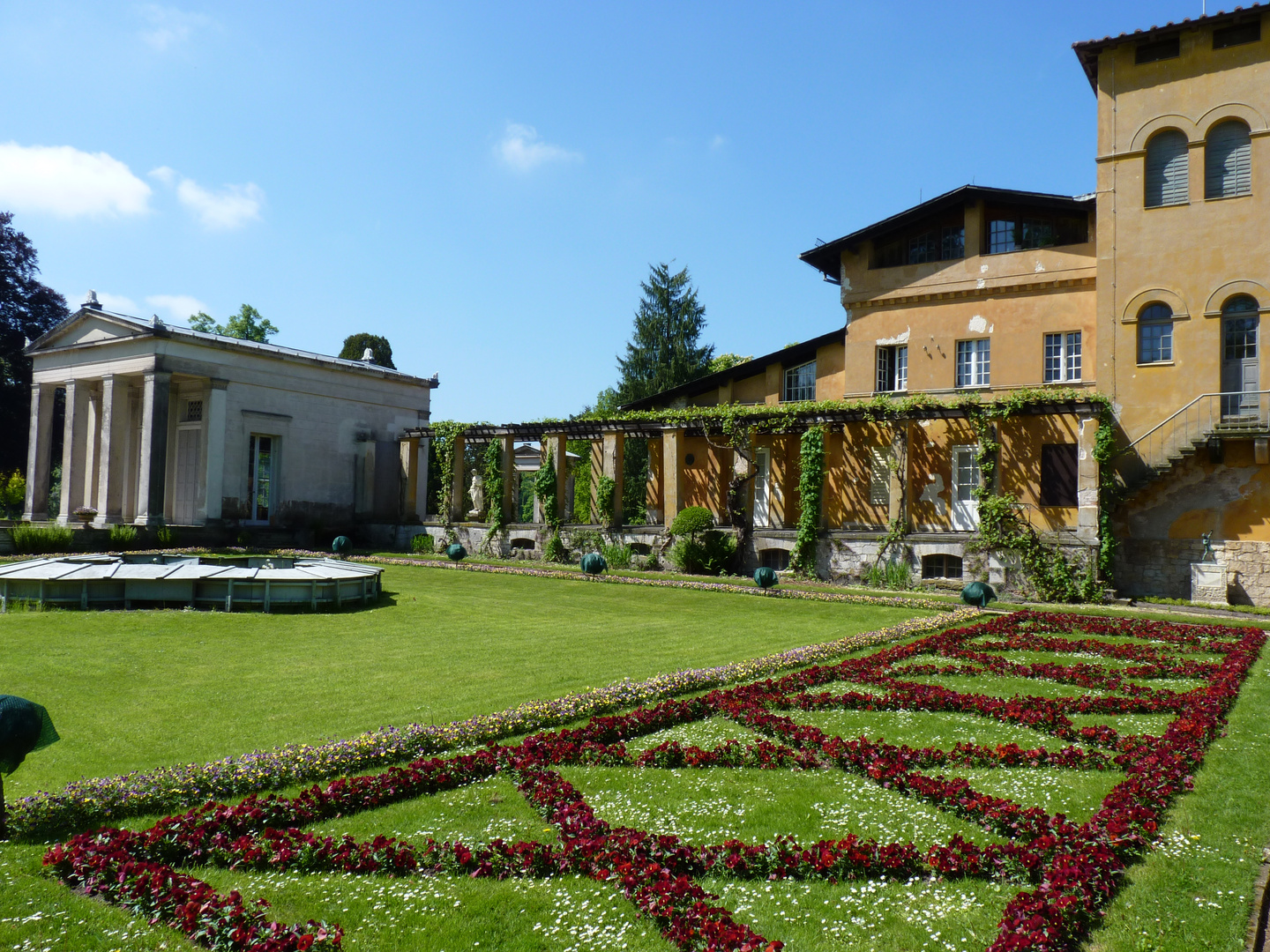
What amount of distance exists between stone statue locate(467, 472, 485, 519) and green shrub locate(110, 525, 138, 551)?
11275 millimetres

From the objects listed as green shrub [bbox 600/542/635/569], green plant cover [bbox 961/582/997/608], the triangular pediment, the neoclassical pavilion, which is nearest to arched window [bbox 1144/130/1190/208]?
green plant cover [bbox 961/582/997/608]

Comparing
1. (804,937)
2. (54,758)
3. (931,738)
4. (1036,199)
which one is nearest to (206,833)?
(54,758)

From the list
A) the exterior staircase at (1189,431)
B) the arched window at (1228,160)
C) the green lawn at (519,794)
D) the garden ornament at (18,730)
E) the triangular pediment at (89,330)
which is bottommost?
the green lawn at (519,794)

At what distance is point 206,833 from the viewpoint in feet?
17.8

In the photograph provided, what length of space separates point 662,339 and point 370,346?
711 inches

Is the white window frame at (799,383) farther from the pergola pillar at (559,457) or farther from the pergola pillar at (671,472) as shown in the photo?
the pergola pillar at (559,457)

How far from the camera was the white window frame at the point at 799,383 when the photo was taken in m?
29.5

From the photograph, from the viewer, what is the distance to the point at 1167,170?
23.0m

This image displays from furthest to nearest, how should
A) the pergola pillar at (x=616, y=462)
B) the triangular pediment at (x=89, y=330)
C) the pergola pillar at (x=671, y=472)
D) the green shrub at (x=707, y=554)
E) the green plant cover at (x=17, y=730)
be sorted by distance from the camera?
the triangular pediment at (x=89, y=330) → the pergola pillar at (x=616, y=462) → the pergola pillar at (x=671, y=472) → the green shrub at (x=707, y=554) → the green plant cover at (x=17, y=730)

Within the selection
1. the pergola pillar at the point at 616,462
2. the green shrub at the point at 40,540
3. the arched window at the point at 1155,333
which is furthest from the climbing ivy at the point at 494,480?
the arched window at the point at 1155,333

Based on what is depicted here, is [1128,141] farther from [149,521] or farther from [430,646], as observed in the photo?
[149,521]

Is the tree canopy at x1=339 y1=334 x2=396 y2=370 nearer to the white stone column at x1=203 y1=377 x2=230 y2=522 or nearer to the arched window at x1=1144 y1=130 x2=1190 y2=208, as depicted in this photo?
the white stone column at x1=203 y1=377 x2=230 y2=522

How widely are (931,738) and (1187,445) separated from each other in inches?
710

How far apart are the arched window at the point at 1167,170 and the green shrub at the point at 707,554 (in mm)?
14768
